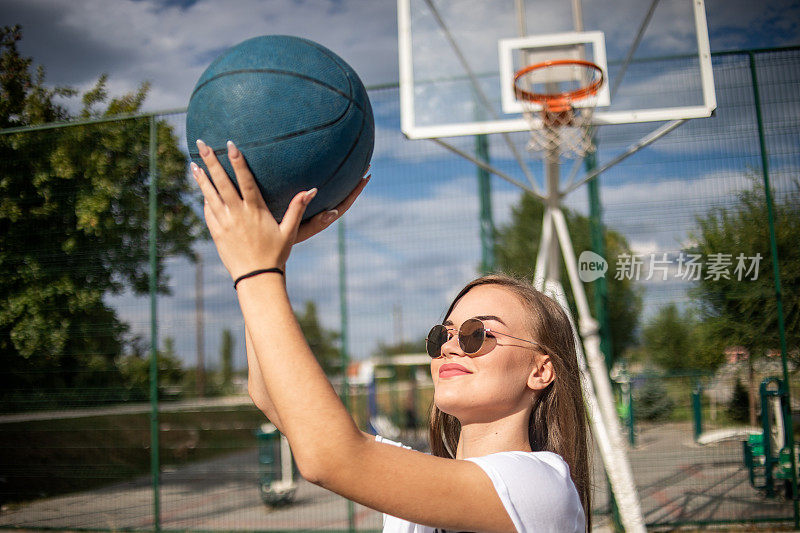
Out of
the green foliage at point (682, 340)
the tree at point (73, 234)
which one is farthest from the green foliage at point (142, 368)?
the green foliage at point (682, 340)

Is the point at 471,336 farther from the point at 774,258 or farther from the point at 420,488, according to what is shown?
the point at 774,258

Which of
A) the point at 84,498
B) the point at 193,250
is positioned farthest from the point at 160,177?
the point at 84,498

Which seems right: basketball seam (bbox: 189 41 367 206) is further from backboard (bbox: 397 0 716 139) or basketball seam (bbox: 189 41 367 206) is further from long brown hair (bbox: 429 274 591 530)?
backboard (bbox: 397 0 716 139)

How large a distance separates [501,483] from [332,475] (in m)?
0.37

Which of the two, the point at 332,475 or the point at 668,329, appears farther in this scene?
the point at 668,329

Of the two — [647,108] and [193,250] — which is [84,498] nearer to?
[193,250]

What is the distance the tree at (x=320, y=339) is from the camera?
7.33 metres

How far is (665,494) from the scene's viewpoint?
610 centimetres

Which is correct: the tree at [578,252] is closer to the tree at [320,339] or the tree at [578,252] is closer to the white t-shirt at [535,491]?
the white t-shirt at [535,491]

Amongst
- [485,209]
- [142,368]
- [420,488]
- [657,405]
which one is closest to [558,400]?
[420,488]

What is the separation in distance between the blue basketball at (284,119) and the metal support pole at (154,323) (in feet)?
17.7

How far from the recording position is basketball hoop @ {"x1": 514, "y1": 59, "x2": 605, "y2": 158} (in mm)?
5430

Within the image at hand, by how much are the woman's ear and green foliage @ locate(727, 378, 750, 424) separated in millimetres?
5295

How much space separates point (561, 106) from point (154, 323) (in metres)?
4.47
